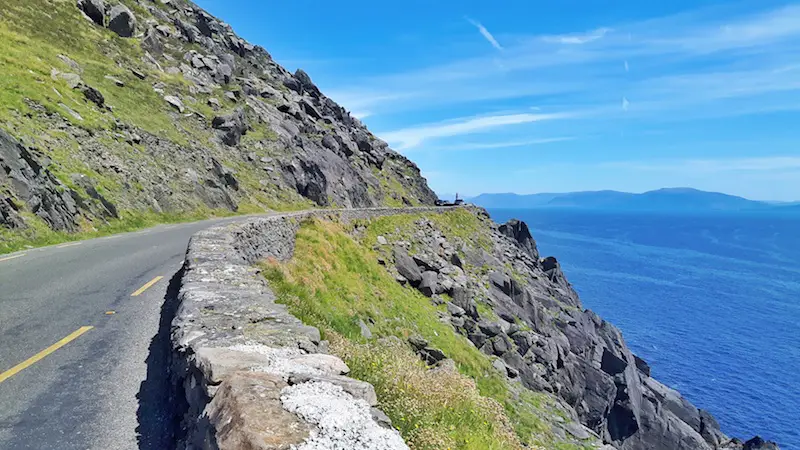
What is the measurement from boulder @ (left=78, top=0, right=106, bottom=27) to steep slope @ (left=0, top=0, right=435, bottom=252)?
0.60 ft

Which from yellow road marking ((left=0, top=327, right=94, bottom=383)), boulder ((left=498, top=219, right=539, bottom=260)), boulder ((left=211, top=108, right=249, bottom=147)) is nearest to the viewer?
yellow road marking ((left=0, top=327, right=94, bottom=383))

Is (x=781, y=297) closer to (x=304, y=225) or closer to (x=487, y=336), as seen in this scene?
(x=487, y=336)

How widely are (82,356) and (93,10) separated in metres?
75.1

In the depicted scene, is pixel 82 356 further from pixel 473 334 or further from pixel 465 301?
pixel 465 301

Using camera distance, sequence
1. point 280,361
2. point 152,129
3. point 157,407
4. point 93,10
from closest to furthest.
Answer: point 280,361 → point 157,407 → point 152,129 → point 93,10

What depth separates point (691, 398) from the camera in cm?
5728

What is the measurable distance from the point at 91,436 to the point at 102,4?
80279 mm

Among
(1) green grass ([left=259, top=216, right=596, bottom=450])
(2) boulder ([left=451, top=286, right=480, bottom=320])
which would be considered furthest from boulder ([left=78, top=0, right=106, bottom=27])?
(2) boulder ([left=451, top=286, right=480, bottom=320])

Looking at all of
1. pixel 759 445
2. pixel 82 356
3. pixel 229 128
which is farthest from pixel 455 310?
pixel 229 128

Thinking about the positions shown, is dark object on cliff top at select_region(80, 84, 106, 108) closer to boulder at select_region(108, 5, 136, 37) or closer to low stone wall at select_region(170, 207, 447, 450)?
boulder at select_region(108, 5, 136, 37)

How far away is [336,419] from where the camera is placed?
4457 millimetres

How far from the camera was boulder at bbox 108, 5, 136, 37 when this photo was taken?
214 ft

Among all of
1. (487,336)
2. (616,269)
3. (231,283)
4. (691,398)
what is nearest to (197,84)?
(487,336)

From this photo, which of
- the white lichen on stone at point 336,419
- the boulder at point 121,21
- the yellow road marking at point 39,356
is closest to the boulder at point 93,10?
the boulder at point 121,21
